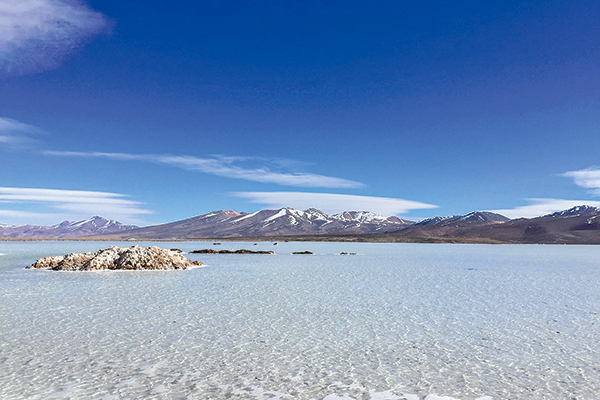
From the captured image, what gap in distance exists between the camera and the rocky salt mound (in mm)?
36969

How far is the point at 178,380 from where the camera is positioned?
888cm

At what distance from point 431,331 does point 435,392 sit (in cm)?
537

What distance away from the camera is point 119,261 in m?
38.3

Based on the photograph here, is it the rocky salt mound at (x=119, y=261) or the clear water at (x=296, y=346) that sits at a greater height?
the rocky salt mound at (x=119, y=261)

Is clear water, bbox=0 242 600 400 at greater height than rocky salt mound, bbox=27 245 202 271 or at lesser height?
lesser

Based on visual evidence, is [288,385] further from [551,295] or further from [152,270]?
[152,270]

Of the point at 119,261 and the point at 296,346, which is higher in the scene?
the point at 119,261

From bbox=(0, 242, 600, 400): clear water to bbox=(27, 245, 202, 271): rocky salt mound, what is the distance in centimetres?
1559

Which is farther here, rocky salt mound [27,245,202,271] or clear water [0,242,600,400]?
rocky salt mound [27,245,202,271]

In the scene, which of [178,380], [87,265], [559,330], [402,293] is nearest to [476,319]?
[559,330]

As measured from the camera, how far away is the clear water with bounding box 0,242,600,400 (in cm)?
853

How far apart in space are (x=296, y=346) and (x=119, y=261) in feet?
102

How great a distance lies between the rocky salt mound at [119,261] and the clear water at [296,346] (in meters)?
15.6

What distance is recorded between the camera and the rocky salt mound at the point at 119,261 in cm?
3697
